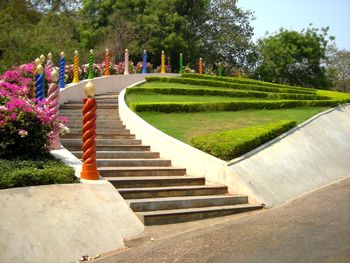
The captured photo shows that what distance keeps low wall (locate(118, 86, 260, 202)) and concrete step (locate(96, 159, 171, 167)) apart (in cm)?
28

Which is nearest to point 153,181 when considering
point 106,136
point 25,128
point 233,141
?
point 233,141

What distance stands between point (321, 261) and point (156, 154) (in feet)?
20.7

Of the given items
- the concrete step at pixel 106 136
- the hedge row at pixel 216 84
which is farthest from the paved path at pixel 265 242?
the hedge row at pixel 216 84

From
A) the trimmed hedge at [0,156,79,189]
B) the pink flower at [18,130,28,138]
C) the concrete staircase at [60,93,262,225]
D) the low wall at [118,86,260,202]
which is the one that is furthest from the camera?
the low wall at [118,86,260,202]

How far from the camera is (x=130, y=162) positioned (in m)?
10.4

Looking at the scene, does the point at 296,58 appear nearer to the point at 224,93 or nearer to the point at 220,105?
the point at 224,93

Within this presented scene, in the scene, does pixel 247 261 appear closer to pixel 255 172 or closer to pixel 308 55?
pixel 255 172

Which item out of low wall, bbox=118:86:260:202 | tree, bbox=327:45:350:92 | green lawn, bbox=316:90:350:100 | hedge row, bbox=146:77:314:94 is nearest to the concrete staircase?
low wall, bbox=118:86:260:202

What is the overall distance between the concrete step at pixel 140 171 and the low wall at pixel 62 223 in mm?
1577

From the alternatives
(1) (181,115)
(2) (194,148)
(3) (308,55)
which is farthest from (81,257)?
(3) (308,55)

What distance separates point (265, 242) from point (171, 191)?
116 inches

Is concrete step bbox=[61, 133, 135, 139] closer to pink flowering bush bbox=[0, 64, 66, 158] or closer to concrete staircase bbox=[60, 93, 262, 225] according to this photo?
concrete staircase bbox=[60, 93, 262, 225]

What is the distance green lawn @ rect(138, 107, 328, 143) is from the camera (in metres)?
12.4

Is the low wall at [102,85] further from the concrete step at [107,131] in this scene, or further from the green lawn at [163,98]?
the concrete step at [107,131]
